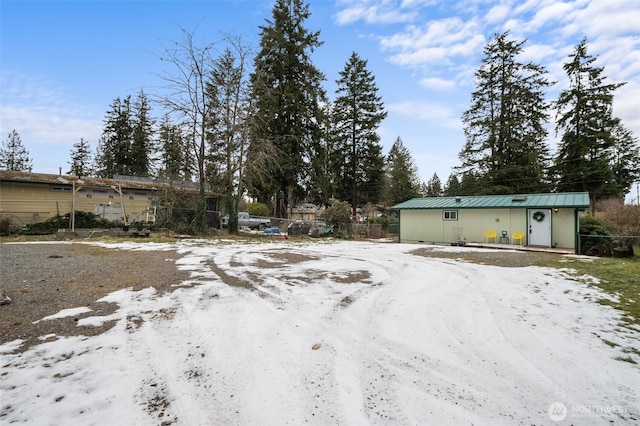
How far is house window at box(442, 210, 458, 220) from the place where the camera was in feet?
56.0

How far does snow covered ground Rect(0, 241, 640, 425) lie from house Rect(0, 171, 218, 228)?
1624cm

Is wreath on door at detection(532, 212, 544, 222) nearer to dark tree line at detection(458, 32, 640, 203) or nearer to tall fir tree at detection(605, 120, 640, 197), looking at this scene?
dark tree line at detection(458, 32, 640, 203)

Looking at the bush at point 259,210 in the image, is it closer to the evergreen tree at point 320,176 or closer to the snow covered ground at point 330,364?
the evergreen tree at point 320,176

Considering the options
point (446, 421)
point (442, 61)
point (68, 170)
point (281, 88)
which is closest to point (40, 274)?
point (446, 421)

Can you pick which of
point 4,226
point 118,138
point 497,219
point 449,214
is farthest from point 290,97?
point 118,138

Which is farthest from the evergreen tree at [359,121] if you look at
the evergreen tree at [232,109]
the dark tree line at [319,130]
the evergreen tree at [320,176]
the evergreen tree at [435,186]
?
the evergreen tree at [435,186]

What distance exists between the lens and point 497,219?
15.9m

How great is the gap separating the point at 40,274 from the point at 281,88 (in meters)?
23.0

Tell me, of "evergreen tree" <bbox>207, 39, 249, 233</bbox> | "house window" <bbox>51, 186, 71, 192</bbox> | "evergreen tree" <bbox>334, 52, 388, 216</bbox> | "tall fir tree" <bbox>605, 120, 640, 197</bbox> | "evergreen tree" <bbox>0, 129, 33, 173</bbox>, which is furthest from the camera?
"evergreen tree" <bbox>0, 129, 33, 173</bbox>

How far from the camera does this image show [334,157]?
3100cm

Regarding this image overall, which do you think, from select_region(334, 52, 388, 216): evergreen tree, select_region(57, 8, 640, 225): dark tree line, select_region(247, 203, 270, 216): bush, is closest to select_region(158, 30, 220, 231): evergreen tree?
select_region(57, 8, 640, 225): dark tree line

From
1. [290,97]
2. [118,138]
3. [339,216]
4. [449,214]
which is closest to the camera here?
[449,214]

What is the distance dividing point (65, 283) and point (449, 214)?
17.2 metres

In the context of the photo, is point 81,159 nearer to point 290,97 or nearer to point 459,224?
point 290,97
